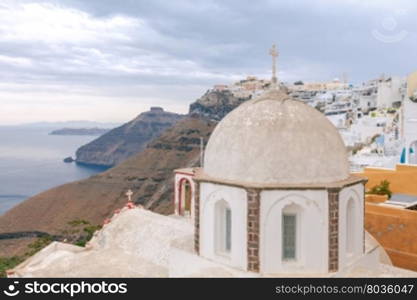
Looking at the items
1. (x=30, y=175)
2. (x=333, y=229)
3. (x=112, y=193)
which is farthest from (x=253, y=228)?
(x=30, y=175)

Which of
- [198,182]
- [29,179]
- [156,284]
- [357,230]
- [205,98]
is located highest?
[205,98]

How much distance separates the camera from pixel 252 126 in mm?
8391

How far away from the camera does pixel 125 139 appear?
13488 cm

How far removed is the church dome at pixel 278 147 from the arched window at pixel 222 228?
2.08ft

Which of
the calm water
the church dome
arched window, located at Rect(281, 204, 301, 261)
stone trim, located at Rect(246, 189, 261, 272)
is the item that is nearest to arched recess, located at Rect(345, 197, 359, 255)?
the church dome

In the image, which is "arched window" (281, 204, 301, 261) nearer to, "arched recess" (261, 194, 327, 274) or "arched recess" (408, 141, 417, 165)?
"arched recess" (261, 194, 327, 274)

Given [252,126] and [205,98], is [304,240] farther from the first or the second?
[205,98]

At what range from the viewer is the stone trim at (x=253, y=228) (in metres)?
7.89

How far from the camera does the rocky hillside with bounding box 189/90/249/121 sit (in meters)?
98.4

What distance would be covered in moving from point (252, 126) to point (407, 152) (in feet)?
78.0

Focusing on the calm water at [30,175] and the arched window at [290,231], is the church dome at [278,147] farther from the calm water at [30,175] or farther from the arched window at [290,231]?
the calm water at [30,175]

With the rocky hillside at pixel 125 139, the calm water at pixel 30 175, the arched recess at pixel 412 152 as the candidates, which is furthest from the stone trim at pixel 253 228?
the rocky hillside at pixel 125 139

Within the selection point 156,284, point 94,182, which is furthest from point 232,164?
point 94,182

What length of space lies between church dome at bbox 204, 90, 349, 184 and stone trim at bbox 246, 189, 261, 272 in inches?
12.4
